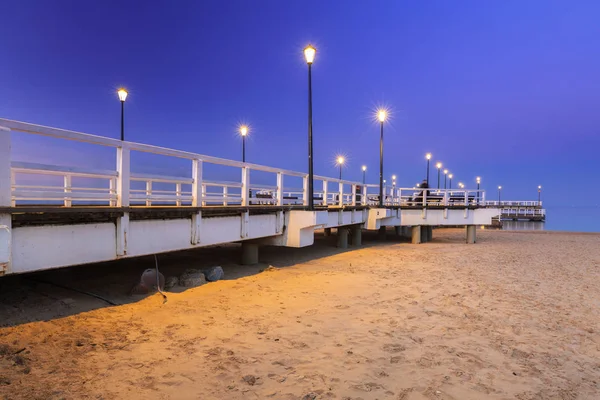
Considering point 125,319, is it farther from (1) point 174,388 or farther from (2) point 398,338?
(2) point 398,338

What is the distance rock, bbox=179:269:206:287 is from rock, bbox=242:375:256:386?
4.62 metres

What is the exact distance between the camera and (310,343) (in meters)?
5.39

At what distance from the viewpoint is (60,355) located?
468cm

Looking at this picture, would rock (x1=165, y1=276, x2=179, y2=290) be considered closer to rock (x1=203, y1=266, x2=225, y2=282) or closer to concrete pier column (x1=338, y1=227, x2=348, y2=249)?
rock (x1=203, y1=266, x2=225, y2=282)

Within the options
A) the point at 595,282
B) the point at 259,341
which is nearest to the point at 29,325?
the point at 259,341

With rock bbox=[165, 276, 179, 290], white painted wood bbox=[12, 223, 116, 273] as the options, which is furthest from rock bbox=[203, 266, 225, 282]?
white painted wood bbox=[12, 223, 116, 273]

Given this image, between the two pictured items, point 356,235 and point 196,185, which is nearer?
point 196,185

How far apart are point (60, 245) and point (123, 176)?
157 cm

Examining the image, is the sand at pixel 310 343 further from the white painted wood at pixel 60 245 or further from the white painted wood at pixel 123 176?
the white painted wood at pixel 123 176

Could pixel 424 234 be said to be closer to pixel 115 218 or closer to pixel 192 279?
pixel 192 279

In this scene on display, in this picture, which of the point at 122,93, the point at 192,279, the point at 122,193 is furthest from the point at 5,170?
the point at 122,93

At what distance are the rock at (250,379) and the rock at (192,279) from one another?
4624mm

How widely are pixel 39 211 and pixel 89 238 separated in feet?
3.26

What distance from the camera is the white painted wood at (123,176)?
6352 millimetres
